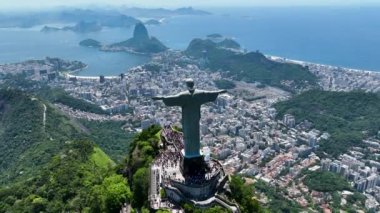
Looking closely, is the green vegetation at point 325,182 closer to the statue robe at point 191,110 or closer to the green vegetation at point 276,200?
the green vegetation at point 276,200

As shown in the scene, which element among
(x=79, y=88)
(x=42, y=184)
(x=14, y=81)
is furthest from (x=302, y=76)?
(x=42, y=184)

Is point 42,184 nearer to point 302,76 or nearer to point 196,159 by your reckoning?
point 196,159

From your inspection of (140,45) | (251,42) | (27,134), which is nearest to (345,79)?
(140,45)

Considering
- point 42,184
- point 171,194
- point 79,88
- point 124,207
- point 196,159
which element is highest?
point 196,159

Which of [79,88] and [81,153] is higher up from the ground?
[81,153]

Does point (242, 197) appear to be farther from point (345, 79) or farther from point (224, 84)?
point (345, 79)

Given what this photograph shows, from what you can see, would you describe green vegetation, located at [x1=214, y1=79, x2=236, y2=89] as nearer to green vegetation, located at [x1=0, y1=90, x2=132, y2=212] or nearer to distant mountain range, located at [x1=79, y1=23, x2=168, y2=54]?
green vegetation, located at [x1=0, y1=90, x2=132, y2=212]
